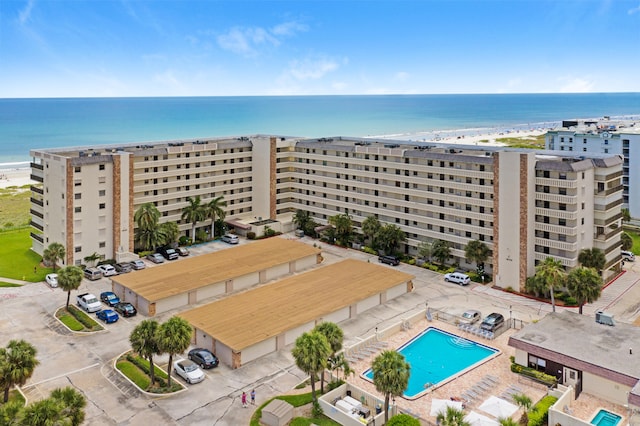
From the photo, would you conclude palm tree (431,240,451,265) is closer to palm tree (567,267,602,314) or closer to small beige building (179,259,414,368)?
small beige building (179,259,414,368)

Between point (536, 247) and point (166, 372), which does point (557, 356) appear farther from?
point (166, 372)

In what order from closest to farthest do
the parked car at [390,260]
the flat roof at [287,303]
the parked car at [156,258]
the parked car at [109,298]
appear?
1. the flat roof at [287,303]
2. the parked car at [109,298]
3. the parked car at [390,260]
4. the parked car at [156,258]

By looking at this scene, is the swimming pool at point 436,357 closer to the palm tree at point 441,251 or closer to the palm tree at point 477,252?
the palm tree at point 477,252

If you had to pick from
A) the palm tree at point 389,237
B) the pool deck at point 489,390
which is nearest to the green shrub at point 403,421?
the pool deck at point 489,390

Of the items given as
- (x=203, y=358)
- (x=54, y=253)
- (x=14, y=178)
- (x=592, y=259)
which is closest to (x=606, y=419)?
(x=592, y=259)

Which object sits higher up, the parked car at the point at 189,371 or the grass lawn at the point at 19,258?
the grass lawn at the point at 19,258

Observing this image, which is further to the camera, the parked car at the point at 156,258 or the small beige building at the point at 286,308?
the parked car at the point at 156,258

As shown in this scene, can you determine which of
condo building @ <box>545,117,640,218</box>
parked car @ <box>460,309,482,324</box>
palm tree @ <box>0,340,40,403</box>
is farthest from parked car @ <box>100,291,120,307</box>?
condo building @ <box>545,117,640,218</box>
